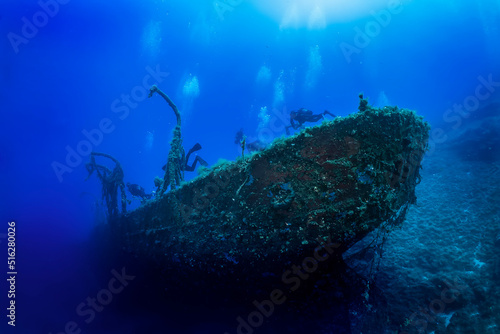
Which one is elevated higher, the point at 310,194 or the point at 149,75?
the point at 149,75

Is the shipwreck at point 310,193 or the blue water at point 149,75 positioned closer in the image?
A: the shipwreck at point 310,193

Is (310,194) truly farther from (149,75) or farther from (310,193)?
(149,75)

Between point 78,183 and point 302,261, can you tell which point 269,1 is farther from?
point 78,183

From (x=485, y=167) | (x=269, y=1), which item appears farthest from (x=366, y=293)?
(x=269, y=1)

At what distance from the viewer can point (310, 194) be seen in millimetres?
3432

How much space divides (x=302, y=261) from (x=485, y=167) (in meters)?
8.54

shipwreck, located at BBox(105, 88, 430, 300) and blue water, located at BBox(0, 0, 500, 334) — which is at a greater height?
blue water, located at BBox(0, 0, 500, 334)

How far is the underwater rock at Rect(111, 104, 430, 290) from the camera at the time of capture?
3.38 m

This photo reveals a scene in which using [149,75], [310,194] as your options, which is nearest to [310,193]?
[310,194]

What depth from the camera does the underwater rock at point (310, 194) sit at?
3375 mm

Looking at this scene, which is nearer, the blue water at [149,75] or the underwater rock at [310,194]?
the underwater rock at [310,194]

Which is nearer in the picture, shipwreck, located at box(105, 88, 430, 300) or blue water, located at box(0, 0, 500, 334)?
shipwreck, located at box(105, 88, 430, 300)

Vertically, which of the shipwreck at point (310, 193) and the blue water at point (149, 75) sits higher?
the blue water at point (149, 75)

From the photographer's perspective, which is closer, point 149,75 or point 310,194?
point 310,194
